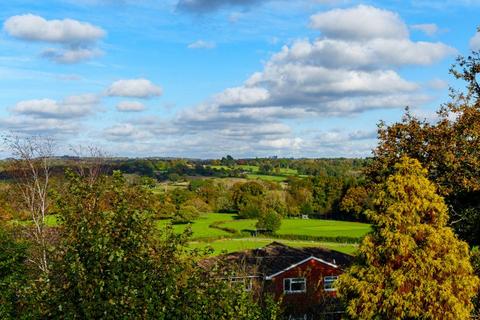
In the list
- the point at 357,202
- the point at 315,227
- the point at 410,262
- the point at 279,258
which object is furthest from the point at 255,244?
the point at 410,262

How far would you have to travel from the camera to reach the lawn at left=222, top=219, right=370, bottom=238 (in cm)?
9962

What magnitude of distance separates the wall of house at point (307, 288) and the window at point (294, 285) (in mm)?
284

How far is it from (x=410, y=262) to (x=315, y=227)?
92.4 meters

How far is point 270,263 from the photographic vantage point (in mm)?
44156

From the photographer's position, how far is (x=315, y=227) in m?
111

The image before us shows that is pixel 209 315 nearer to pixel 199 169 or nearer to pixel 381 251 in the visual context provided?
pixel 381 251

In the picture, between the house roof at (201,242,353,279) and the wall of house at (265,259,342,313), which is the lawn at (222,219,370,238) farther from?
the wall of house at (265,259,342,313)

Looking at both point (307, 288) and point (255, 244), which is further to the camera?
point (255, 244)

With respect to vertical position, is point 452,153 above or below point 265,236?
above

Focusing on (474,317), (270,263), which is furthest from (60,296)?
(270,263)

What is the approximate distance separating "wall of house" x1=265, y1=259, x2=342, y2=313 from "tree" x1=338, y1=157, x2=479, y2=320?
63.9ft

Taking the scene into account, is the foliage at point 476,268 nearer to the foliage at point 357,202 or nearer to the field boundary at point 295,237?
the foliage at point 357,202

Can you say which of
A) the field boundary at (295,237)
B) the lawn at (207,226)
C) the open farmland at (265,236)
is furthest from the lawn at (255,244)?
the lawn at (207,226)

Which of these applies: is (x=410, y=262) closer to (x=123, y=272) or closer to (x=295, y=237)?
(x=123, y=272)
